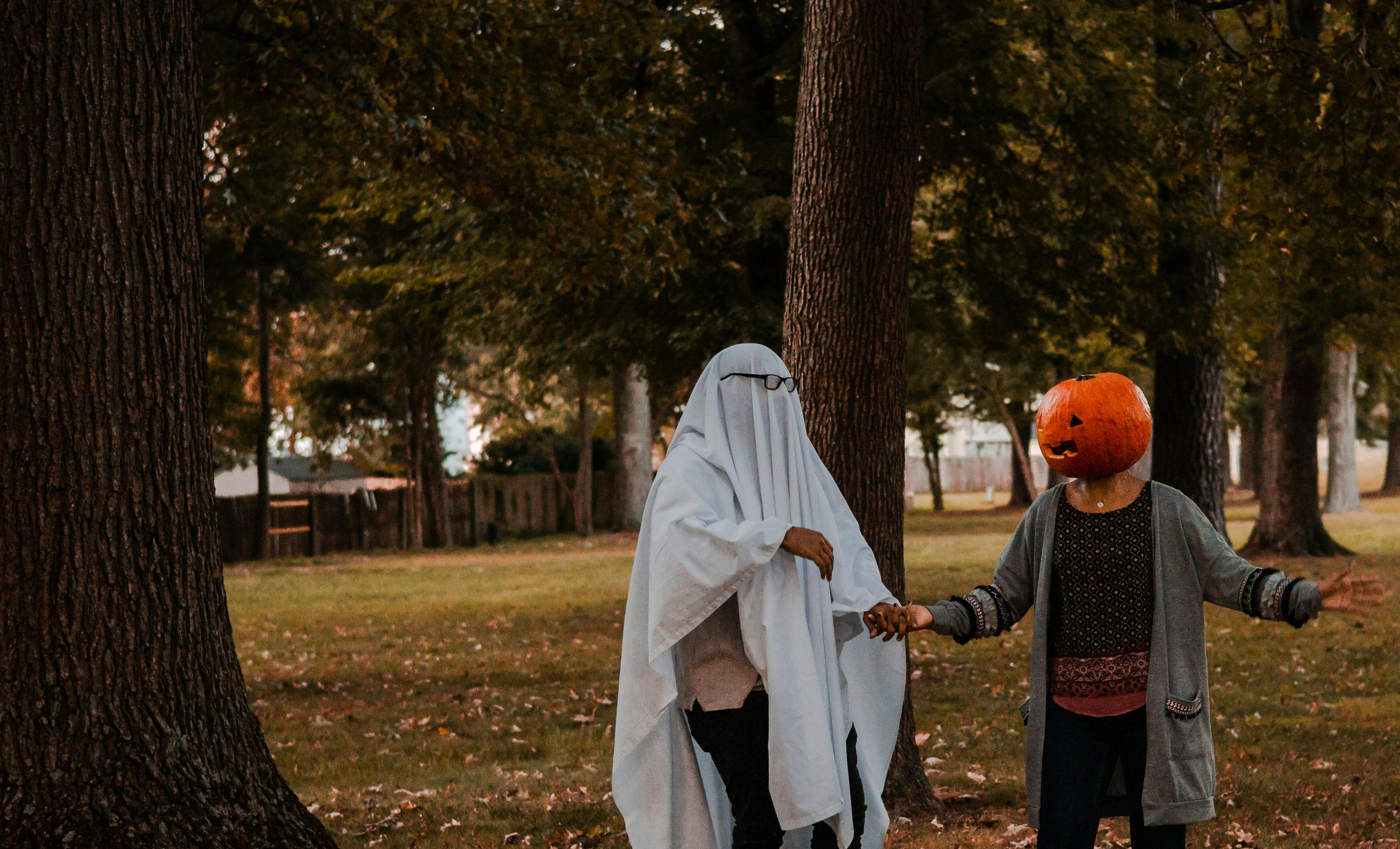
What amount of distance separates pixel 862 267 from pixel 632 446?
97.9ft

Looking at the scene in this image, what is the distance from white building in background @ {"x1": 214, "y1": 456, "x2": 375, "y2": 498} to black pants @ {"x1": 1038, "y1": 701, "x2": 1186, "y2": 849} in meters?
52.1

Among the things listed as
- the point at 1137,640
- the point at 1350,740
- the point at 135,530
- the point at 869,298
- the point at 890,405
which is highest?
the point at 869,298

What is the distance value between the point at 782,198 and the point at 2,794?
8.97m

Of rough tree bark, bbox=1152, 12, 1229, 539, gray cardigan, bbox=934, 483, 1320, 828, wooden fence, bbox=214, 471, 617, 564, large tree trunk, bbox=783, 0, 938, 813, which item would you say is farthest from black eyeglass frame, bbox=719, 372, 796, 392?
wooden fence, bbox=214, 471, 617, 564

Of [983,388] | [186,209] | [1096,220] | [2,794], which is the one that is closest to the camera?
[2,794]

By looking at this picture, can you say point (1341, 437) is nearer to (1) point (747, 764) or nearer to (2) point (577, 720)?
(2) point (577, 720)

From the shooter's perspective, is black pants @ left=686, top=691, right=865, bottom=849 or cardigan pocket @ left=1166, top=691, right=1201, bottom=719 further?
black pants @ left=686, top=691, right=865, bottom=849

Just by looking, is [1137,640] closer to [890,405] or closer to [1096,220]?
[890,405]

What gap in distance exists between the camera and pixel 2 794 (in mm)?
4477

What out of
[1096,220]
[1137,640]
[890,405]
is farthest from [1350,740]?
[1096,220]

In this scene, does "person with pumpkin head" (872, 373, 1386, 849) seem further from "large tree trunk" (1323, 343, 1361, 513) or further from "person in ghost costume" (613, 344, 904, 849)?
"large tree trunk" (1323, 343, 1361, 513)

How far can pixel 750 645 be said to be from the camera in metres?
3.85

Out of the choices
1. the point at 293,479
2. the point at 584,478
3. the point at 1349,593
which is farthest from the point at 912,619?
the point at 293,479

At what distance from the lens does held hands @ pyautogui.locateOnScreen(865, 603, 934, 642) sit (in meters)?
3.99
